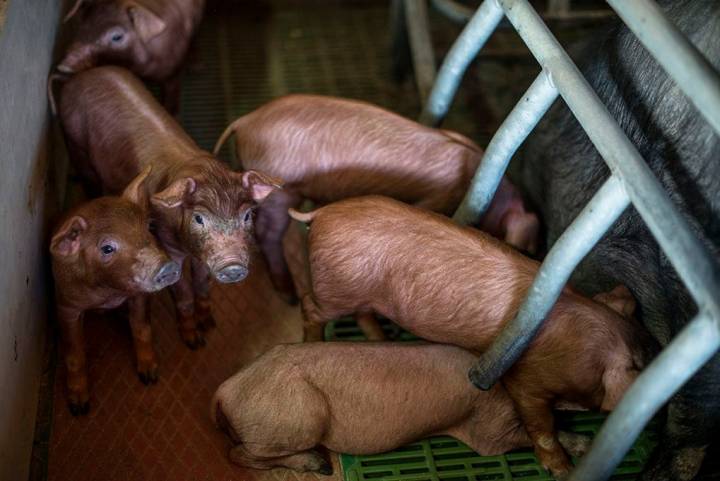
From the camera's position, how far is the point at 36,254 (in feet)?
8.61

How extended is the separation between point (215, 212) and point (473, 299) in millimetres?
806

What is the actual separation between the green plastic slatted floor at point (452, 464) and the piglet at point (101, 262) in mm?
818

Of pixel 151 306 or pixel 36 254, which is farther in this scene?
pixel 151 306

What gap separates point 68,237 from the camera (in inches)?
96.3

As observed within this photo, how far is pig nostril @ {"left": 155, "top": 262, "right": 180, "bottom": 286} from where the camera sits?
241 cm

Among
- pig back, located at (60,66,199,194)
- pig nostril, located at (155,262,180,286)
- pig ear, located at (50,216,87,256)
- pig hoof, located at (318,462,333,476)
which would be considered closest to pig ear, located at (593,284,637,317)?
pig hoof, located at (318,462,333,476)

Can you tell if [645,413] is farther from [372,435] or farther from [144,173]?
[144,173]

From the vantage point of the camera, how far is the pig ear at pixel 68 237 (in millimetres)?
2414

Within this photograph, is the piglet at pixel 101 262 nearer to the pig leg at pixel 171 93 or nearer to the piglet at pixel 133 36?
the piglet at pixel 133 36

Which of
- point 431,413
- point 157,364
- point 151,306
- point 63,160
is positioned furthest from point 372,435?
point 63,160

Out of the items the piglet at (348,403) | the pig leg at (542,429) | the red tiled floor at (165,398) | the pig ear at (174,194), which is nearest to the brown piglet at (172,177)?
the pig ear at (174,194)

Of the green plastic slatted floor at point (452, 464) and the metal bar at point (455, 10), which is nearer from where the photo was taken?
the green plastic slatted floor at point (452, 464)

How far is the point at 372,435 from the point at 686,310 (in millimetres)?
951

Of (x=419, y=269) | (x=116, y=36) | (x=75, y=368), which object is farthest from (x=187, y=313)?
(x=116, y=36)
